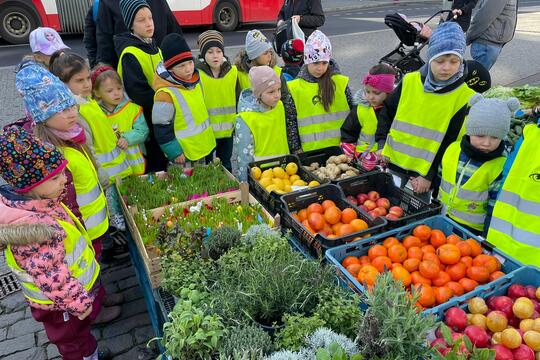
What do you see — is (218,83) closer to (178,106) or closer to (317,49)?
(178,106)

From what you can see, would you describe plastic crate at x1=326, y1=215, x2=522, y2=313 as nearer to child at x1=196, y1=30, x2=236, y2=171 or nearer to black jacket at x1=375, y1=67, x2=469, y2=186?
black jacket at x1=375, y1=67, x2=469, y2=186

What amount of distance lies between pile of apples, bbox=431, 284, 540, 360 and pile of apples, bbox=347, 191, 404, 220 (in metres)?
0.83

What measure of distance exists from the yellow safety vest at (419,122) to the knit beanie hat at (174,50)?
1.96 m

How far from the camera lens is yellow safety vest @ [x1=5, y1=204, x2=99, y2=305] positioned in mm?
2348

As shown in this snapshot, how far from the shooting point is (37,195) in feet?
7.51

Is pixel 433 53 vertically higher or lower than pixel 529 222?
higher

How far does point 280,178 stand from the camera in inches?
137

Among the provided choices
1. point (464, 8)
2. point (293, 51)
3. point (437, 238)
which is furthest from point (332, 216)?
point (464, 8)

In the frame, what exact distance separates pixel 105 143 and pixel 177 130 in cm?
66

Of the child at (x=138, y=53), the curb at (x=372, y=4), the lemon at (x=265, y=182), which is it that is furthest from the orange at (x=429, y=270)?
the curb at (x=372, y=4)

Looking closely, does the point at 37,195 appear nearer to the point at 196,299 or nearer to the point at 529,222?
the point at 196,299

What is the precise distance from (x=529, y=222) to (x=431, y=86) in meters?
1.29

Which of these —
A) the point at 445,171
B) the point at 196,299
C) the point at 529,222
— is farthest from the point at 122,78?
the point at 529,222

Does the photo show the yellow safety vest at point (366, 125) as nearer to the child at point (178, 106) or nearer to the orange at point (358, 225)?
the orange at point (358, 225)
